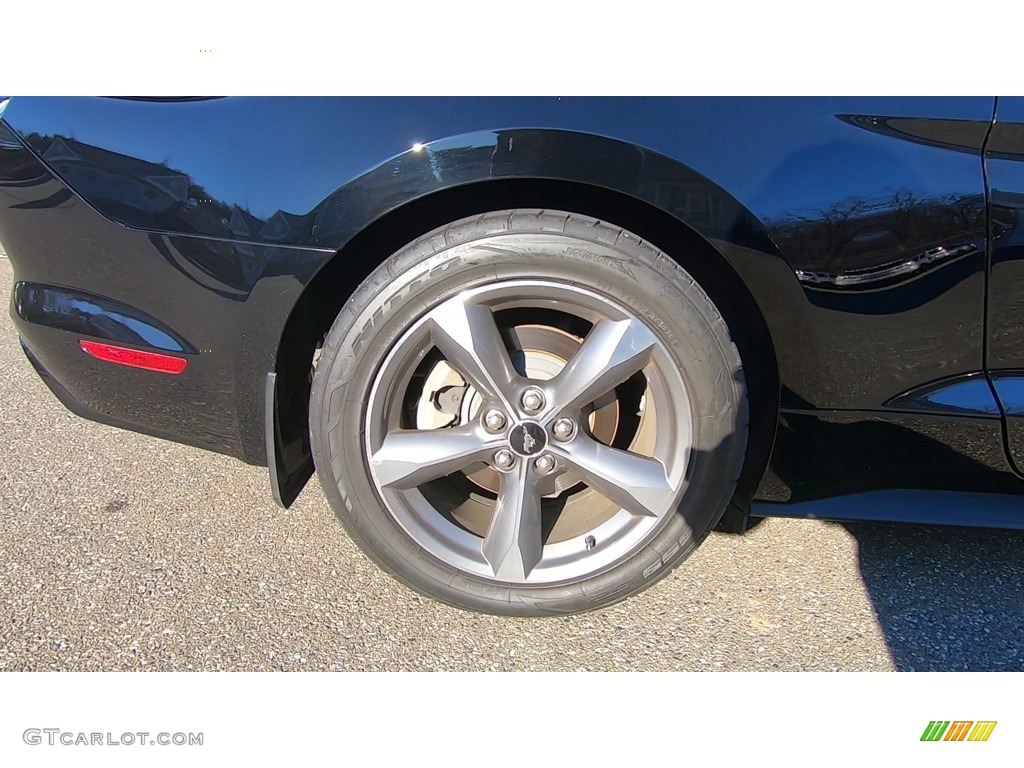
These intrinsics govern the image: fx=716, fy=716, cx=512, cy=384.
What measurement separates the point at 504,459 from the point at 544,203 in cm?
63

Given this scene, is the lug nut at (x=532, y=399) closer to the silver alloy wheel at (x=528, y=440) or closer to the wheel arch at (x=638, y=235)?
the silver alloy wheel at (x=528, y=440)

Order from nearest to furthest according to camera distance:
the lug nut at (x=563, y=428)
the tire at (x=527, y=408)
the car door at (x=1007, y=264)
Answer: the car door at (x=1007, y=264)
the tire at (x=527, y=408)
the lug nut at (x=563, y=428)

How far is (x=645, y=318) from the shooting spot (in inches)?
65.4

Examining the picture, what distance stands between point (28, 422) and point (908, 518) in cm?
301

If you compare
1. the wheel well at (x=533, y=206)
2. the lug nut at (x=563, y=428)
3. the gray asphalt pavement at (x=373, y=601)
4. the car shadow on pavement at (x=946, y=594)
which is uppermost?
the wheel well at (x=533, y=206)

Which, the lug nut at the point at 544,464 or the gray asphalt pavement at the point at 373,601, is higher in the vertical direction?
the lug nut at the point at 544,464

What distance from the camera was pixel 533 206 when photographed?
5.59 feet

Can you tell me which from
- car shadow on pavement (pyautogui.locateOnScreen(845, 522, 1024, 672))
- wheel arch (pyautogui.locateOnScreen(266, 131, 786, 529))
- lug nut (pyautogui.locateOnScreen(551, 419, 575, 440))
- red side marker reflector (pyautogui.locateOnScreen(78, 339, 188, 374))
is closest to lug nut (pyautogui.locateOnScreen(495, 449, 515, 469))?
lug nut (pyautogui.locateOnScreen(551, 419, 575, 440))

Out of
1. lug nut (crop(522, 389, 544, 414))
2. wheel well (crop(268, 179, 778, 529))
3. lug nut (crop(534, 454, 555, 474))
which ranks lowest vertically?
lug nut (crop(534, 454, 555, 474))

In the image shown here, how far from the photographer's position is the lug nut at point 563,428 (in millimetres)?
1743

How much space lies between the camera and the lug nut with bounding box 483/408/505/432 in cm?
175

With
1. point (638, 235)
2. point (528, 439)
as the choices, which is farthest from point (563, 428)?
point (638, 235)
